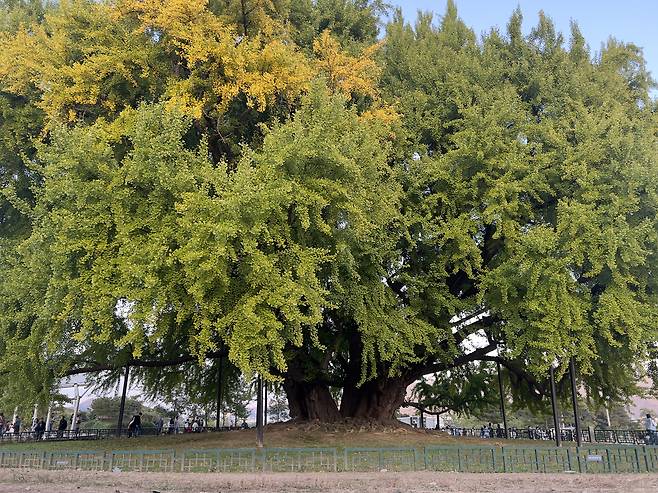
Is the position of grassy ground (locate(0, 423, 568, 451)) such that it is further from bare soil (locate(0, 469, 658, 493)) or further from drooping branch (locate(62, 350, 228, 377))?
bare soil (locate(0, 469, 658, 493))

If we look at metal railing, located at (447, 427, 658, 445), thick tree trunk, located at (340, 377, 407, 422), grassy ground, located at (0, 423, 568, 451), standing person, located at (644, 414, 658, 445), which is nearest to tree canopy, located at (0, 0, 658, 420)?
thick tree trunk, located at (340, 377, 407, 422)

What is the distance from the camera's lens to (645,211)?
52.9 ft

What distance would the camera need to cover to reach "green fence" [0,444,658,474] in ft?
37.3

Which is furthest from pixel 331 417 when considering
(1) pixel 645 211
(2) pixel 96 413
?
(2) pixel 96 413

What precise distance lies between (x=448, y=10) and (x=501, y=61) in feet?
14.1

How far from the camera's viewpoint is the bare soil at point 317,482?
962 cm

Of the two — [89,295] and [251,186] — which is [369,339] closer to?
[251,186]

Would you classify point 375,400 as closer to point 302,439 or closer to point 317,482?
point 302,439

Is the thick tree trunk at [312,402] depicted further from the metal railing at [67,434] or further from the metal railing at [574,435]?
the metal railing at [574,435]

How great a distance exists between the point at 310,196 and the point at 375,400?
426 inches

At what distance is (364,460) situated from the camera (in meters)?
11.7

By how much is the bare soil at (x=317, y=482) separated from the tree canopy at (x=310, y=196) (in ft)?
7.76

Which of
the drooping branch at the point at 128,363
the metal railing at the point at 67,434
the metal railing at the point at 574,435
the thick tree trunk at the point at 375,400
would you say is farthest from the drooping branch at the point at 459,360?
the metal railing at the point at 67,434

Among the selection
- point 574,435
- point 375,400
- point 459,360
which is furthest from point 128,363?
point 574,435
